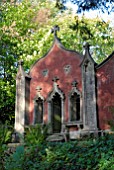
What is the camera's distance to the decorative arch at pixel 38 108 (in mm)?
20078

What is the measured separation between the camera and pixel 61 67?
19984 millimetres

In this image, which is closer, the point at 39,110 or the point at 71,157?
the point at 71,157

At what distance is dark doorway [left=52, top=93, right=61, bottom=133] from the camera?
19.7 metres

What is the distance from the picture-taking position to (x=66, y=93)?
1922 centimetres

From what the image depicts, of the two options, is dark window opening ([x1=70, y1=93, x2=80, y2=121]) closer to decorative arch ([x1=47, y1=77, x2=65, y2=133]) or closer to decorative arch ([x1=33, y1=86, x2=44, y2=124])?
decorative arch ([x1=47, y1=77, x2=65, y2=133])

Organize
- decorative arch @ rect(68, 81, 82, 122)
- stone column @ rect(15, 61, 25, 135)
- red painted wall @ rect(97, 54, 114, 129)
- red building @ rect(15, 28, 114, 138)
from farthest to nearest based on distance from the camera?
1. stone column @ rect(15, 61, 25, 135)
2. decorative arch @ rect(68, 81, 82, 122)
3. red building @ rect(15, 28, 114, 138)
4. red painted wall @ rect(97, 54, 114, 129)

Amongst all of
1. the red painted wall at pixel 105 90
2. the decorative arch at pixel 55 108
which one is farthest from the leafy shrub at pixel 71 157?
the decorative arch at pixel 55 108

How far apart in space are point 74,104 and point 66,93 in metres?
0.90

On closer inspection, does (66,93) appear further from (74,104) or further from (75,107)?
(75,107)

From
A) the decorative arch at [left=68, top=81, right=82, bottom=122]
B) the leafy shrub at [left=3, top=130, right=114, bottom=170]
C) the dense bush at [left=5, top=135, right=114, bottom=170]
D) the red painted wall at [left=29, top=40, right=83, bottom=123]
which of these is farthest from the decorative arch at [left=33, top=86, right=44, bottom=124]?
the dense bush at [left=5, top=135, right=114, bottom=170]

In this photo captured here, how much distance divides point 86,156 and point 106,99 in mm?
8461

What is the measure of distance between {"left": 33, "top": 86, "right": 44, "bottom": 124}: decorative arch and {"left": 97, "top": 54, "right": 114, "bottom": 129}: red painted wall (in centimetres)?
433

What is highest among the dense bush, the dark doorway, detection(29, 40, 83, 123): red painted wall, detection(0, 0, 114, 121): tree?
detection(0, 0, 114, 121): tree

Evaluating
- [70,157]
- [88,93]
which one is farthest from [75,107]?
[70,157]
